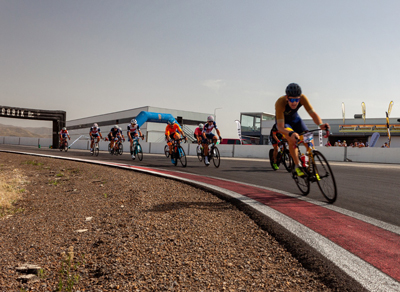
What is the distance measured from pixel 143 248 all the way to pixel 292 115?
401 cm

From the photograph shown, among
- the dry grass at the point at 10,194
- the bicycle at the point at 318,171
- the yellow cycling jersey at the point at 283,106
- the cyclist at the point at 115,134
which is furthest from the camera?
the cyclist at the point at 115,134

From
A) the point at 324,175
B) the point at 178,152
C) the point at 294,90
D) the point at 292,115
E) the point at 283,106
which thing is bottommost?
the point at 324,175

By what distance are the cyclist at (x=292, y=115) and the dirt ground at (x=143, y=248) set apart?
1.60 meters

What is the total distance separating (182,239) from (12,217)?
2.92 metres

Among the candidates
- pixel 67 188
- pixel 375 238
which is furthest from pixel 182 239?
pixel 67 188

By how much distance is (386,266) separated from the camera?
2156mm

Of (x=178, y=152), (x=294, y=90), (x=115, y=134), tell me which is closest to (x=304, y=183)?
(x=294, y=90)

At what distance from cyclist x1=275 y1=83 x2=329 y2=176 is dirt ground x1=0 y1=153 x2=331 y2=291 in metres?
1.60

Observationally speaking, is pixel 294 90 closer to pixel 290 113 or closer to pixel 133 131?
pixel 290 113

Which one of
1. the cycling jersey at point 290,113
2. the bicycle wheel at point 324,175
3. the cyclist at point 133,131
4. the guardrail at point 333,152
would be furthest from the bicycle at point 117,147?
the bicycle wheel at point 324,175

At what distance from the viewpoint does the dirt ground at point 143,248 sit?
2.05 meters

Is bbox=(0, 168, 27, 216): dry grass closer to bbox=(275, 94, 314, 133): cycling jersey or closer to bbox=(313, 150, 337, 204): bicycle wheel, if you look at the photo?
bbox=(275, 94, 314, 133): cycling jersey

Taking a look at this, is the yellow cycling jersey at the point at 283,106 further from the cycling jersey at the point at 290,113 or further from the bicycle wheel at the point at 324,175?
the bicycle wheel at the point at 324,175

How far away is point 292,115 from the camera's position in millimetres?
5547
